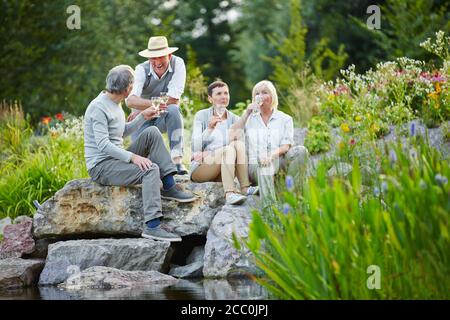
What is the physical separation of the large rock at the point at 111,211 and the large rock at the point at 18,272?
52 cm

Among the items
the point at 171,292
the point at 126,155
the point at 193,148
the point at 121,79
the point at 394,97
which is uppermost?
the point at 394,97

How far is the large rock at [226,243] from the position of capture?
26.2 ft

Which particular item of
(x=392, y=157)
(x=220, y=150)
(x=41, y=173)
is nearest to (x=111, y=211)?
(x=220, y=150)

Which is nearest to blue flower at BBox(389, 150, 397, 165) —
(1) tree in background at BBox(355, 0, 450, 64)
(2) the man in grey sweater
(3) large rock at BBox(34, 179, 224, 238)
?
(2) the man in grey sweater

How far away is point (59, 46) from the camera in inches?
799

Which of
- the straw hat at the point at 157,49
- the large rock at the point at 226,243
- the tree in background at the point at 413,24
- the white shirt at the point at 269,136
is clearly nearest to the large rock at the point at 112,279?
the large rock at the point at 226,243

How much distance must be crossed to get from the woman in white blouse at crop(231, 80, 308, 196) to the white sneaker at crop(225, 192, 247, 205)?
0.28m

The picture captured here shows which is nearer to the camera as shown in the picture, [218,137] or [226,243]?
[226,243]

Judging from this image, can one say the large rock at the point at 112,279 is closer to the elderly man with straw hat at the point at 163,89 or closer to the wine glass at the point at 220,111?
the elderly man with straw hat at the point at 163,89

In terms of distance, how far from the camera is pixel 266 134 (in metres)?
8.53

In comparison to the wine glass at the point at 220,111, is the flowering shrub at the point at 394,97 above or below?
above

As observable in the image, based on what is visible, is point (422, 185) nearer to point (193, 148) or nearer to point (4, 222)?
point (193, 148)

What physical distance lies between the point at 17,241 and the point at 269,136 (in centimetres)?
285

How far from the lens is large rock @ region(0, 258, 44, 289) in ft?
26.4
